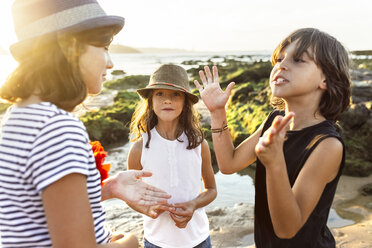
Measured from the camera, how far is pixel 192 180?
8.93 feet

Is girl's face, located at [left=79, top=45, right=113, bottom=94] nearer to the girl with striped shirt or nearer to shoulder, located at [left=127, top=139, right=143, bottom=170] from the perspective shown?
the girl with striped shirt

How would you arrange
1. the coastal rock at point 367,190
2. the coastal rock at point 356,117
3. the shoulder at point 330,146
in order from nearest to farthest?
1. the shoulder at point 330,146
2. the coastal rock at point 367,190
3. the coastal rock at point 356,117

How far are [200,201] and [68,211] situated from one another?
5.45 feet

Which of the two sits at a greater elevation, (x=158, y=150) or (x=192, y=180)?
(x=158, y=150)

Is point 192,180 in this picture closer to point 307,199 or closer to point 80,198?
point 307,199

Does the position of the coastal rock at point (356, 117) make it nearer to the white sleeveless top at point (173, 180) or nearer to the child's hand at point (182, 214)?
the white sleeveless top at point (173, 180)

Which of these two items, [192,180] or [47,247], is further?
[192,180]

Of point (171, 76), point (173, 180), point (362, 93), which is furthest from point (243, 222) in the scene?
point (362, 93)

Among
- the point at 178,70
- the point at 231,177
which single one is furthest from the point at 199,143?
the point at 231,177

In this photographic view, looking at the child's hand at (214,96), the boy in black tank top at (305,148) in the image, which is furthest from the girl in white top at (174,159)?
the boy in black tank top at (305,148)

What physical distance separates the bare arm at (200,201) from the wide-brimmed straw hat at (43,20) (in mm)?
1610

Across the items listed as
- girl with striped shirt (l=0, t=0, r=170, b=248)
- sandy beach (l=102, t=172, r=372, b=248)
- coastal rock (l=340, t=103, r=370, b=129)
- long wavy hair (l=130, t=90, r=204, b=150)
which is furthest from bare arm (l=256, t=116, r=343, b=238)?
coastal rock (l=340, t=103, r=370, b=129)

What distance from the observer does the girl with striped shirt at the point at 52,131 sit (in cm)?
112

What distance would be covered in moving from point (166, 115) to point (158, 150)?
0.31 metres
